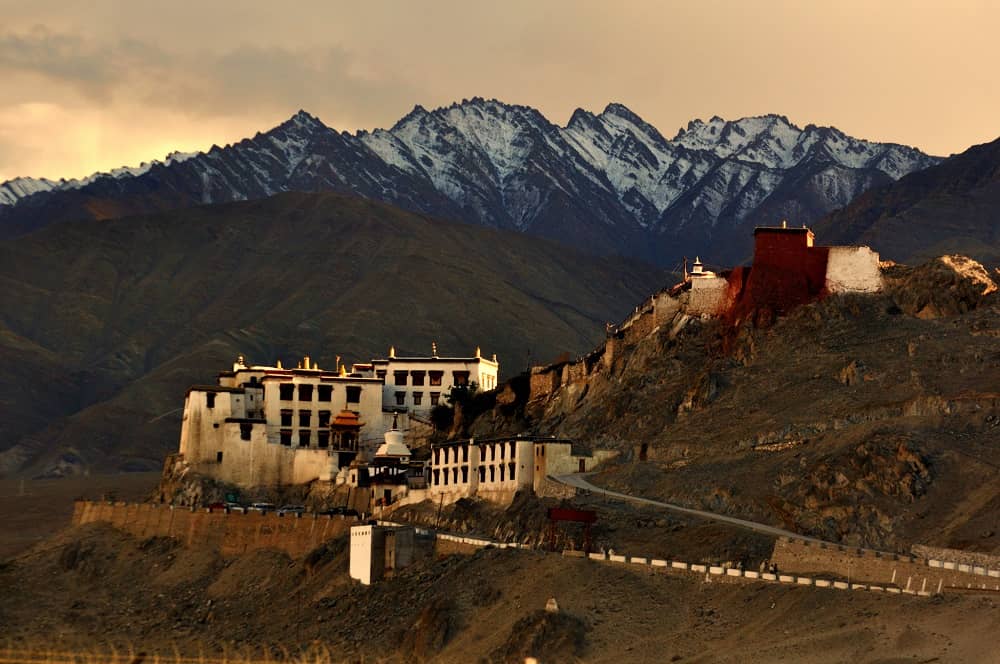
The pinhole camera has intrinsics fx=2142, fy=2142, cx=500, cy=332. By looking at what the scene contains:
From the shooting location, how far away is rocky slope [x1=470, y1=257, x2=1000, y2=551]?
101 m

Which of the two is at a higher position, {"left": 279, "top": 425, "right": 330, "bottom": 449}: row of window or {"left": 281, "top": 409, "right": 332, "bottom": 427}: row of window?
{"left": 281, "top": 409, "right": 332, "bottom": 427}: row of window

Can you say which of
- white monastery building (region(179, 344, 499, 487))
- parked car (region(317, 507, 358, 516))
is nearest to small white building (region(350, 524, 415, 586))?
parked car (region(317, 507, 358, 516))

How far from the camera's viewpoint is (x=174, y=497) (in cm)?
13912

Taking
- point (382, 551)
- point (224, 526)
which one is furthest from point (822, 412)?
point (224, 526)

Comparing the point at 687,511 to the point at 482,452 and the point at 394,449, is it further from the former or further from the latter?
the point at 394,449

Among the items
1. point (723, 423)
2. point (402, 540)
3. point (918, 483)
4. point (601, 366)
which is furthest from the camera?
point (601, 366)

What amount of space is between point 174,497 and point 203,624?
26.3m

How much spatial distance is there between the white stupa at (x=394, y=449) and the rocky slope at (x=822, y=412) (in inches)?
291

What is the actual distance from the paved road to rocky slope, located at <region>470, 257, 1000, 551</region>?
1.01m

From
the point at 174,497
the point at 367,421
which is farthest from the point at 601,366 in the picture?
the point at 174,497

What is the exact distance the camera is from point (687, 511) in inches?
4193

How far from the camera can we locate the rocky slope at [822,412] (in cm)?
10106

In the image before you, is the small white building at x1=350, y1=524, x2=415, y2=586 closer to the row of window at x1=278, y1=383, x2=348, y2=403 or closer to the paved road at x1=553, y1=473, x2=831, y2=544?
the paved road at x1=553, y1=473, x2=831, y2=544

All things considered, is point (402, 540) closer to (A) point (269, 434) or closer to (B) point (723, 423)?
(B) point (723, 423)
